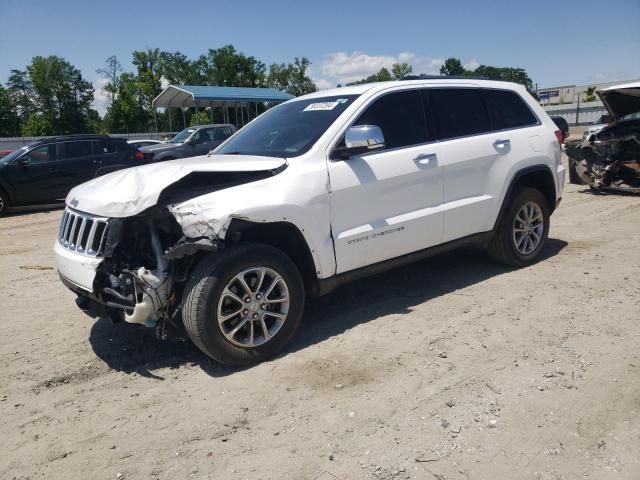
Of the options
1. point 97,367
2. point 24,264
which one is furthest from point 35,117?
point 97,367

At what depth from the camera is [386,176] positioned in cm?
428

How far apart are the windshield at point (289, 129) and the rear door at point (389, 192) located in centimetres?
26

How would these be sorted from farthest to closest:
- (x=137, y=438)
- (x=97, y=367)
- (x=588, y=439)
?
1. (x=97, y=367)
2. (x=137, y=438)
3. (x=588, y=439)

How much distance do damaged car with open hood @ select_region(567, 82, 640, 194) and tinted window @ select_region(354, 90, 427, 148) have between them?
22.2 feet

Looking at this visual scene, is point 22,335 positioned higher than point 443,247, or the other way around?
point 443,247

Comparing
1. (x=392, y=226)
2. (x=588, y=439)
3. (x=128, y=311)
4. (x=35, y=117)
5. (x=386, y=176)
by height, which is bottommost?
(x=588, y=439)

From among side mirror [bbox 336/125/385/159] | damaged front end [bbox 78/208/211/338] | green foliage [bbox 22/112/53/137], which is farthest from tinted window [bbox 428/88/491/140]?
green foliage [bbox 22/112/53/137]

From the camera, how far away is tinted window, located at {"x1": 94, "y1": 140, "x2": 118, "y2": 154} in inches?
520

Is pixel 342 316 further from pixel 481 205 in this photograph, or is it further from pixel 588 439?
pixel 588 439

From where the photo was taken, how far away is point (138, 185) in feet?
11.7

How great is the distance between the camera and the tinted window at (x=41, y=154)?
1222cm

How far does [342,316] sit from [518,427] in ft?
6.55

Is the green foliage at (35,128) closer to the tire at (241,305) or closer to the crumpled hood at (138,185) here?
the crumpled hood at (138,185)

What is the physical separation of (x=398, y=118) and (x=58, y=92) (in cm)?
7171
